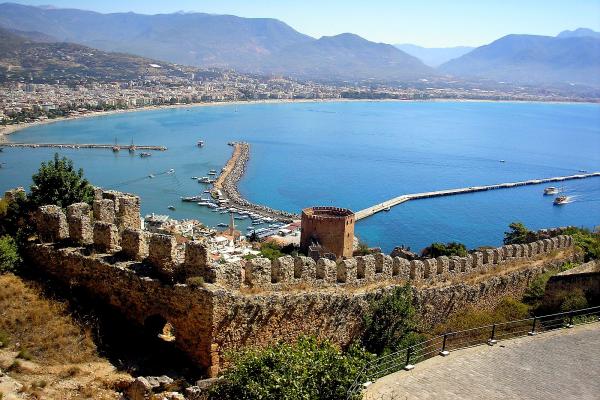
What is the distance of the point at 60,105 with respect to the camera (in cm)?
16638

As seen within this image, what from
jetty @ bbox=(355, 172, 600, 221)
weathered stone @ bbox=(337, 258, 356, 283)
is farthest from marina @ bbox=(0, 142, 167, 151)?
weathered stone @ bbox=(337, 258, 356, 283)

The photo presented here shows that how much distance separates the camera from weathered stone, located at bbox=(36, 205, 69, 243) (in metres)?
12.3

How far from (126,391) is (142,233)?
3327 millimetres

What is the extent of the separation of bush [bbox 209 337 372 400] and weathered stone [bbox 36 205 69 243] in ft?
18.1

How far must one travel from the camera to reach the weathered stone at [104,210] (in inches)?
522

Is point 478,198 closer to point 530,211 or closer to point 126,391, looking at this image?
point 530,211

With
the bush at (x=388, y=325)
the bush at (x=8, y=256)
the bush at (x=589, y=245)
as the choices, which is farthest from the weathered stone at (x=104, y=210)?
the bush at (x=589, y=245)

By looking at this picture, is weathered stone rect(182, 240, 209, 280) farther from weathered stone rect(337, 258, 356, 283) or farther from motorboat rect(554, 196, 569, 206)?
motorboat rect(554, 196, 569, 206)

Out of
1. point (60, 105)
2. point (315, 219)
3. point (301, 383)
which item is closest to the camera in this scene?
point (301, 383)

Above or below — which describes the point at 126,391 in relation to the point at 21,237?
below

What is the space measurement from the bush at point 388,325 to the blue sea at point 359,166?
5146 cm

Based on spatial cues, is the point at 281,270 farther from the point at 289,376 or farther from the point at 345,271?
the point at 289,376

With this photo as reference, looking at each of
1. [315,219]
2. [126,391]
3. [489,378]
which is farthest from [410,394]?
[315,219]

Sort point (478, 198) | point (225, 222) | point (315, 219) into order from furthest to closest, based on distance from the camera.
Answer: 1. point (478, 198)
2. point (225, 222)
3. point (315, 219)
